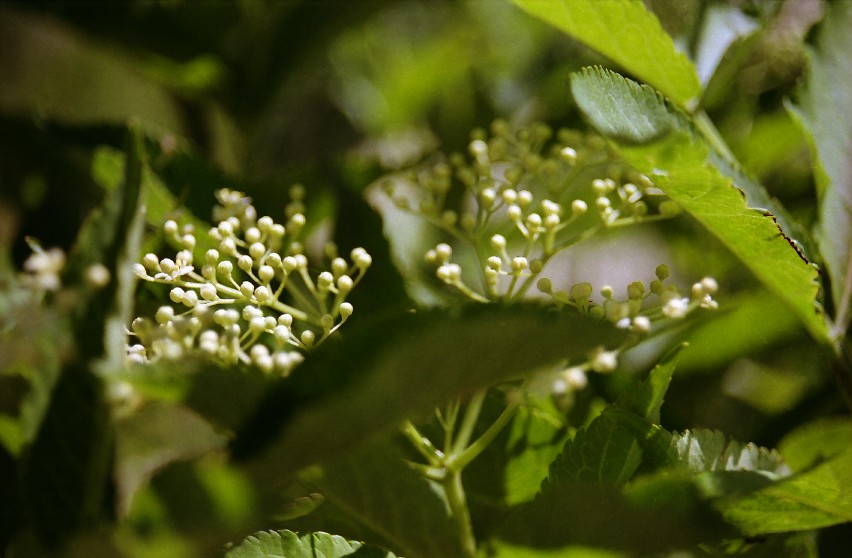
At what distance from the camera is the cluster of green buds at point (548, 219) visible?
579mm

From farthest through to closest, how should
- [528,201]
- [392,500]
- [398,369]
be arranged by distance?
[528,201] → [392,500] → [398,369]

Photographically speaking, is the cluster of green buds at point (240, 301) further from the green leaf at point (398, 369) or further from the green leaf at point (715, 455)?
the green leaf at point (715, 455)

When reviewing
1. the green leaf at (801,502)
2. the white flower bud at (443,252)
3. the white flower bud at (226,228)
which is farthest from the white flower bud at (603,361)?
the white flower bud at (226,228)

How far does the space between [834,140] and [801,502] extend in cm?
37

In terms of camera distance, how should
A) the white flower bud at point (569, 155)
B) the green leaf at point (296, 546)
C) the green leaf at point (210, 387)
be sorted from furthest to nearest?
the white flower bud at point (569, 155) < the green leaf at point (296, 546) < the green leaf at point (210, 387)

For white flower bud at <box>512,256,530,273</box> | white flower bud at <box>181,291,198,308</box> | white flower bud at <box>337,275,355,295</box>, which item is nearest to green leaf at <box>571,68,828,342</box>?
white flower bud at <box>512,256,530,273</box>

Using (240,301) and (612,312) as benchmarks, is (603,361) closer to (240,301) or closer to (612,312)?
(612,312)

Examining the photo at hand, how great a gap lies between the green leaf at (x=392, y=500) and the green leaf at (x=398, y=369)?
0.05 metres

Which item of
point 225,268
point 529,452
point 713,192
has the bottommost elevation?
point 529,452

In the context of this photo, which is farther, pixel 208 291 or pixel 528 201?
pixel 528 201

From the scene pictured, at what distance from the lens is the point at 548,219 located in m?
0.64

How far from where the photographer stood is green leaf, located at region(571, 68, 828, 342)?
53cm

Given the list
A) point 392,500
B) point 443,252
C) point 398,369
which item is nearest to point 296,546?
point 392,500

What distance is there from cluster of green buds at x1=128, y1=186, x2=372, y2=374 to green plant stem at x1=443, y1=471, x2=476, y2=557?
0.13 m
